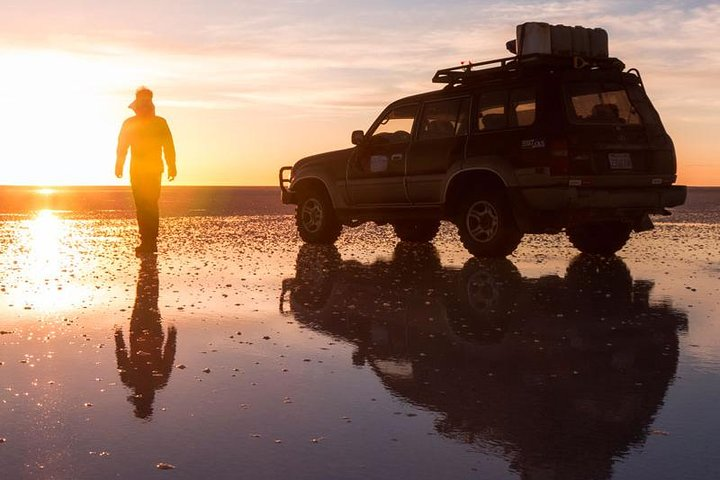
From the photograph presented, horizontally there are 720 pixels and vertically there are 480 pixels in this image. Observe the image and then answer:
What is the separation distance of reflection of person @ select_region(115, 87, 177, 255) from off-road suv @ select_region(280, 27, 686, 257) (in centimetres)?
299

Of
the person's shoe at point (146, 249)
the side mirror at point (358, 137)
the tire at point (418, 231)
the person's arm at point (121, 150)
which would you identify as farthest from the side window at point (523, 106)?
the person's arm at point (121, 150)

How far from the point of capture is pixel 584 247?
43.4 ft

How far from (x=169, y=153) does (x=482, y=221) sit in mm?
5000

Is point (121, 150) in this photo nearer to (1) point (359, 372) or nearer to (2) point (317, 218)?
(2) point (317, 218)

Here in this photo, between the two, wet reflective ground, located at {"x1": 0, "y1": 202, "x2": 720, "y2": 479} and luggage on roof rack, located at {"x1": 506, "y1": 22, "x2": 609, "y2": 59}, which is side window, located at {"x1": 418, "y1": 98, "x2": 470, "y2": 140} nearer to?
luggage on roof rack, located at {"x1": 506, "y1": 22, "x2": 609, "y2": 59}

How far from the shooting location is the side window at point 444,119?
12289mm

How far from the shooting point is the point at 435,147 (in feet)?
41.1

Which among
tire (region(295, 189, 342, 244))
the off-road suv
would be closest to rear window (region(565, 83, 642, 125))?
the off-road suv

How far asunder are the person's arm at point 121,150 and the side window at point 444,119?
439 centimetres

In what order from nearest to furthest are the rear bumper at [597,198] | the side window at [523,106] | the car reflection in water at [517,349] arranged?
1. the car reflection in water at [517,349]
2. the rear bumper at [597,198]
3. the side window at [523,106]

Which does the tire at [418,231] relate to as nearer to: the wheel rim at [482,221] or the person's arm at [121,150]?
the wheel rim at [482,221]

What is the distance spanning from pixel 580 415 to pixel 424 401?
2.59 feet

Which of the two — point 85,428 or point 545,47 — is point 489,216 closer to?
point 545,47

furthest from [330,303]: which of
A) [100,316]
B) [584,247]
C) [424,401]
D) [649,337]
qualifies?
[584,247]
